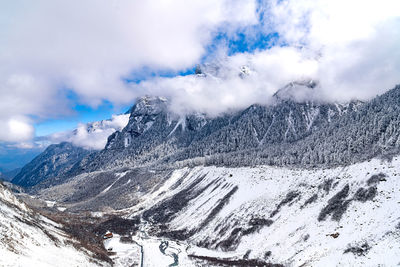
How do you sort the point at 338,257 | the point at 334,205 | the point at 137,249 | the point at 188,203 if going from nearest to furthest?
the point at 338,257 < the point at 334,205 < the point at 137,249 < the point at 188,203

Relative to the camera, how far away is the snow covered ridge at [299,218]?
60078 millimetres

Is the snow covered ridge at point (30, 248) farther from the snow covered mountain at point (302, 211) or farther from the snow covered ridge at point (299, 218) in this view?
the snow covered ridge at point (299, 218)

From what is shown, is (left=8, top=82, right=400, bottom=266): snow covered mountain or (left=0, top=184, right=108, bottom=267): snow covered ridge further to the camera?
(left=8, top=82, right=400, bottom=266): snow covered mountain

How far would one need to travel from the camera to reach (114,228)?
476 ft

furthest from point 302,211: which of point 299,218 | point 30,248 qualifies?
point 30,248

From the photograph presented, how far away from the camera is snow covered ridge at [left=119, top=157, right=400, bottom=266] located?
60.1 m

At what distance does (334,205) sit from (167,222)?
301 ft

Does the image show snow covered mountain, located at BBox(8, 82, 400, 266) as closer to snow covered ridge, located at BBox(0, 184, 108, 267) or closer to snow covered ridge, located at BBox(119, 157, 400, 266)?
snow covered ridge, located at BBox(119, 157, 400, 266)

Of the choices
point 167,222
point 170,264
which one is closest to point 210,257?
point 170,264

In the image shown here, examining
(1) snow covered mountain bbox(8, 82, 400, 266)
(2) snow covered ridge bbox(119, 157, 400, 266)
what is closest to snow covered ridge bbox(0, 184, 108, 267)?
(1) snow covered mountain bbox(8, 82, 400, 266)

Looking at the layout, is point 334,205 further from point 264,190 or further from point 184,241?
point 184,241

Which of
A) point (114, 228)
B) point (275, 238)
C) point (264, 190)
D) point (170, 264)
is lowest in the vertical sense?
point (170, 264)

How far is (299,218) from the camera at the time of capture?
299ft

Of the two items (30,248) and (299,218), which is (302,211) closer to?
(299,218)
